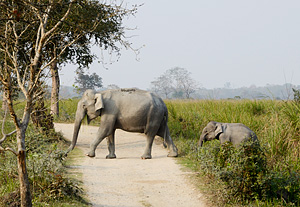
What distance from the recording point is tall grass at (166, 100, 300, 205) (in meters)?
7.91

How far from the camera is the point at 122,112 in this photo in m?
11.8

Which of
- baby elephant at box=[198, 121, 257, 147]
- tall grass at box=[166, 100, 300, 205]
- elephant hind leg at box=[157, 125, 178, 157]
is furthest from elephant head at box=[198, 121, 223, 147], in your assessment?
elephant hind leg at box=[157, 125, 178, 157]

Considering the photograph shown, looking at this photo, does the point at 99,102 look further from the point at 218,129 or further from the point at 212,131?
the point at 218,129

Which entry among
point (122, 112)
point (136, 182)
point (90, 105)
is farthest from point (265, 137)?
point (90, 105)

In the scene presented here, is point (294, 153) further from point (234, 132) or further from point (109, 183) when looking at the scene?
point (109, 183)

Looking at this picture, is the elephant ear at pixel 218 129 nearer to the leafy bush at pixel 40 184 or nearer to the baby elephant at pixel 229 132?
the baby elephant at pixel 229 132

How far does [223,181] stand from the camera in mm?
7797

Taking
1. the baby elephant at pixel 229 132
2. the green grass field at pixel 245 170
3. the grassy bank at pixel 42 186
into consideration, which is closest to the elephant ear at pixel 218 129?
the baby elephant at pixel 229 132

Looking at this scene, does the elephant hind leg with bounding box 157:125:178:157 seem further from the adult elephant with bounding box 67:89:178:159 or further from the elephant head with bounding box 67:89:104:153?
the elephant head with bounding box 67:89:104:153

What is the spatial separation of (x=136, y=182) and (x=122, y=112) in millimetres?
3083

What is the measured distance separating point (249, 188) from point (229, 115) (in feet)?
21.3

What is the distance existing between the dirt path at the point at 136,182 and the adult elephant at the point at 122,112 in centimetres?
66

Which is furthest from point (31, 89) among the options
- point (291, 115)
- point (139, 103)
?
point (291, 115)

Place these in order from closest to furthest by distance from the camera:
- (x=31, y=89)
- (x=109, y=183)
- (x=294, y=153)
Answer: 1. (x=31, y=89)
2. (x=109, y=183)
3. (x=294, y=153)
